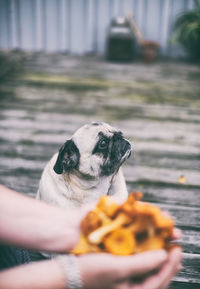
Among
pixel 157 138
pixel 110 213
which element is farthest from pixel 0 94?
pixel 110 213

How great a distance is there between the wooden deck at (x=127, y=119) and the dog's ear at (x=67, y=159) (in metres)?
0.79

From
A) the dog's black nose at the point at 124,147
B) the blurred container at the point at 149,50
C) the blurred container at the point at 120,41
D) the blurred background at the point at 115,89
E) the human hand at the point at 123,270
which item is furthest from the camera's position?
the blurred container at the point at 149,50

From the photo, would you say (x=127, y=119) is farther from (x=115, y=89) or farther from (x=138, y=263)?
(x=138, y=263)

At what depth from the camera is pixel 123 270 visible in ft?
3.28

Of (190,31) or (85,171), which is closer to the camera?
(85,171)

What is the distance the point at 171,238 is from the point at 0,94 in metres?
4.21

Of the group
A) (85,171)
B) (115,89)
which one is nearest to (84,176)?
(85,171)

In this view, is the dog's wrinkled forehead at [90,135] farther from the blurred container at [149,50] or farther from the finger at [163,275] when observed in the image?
the blurred container at [149,50]

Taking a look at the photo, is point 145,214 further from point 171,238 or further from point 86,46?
point 86,46

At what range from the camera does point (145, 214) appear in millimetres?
1055

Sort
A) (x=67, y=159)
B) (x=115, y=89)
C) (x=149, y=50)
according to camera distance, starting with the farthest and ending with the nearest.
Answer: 1. (x=149, y=50)
2. (x=115, y=89)
3. (x=67, y=159)

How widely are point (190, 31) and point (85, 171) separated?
5.04 meters

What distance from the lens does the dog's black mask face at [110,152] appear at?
6.97 feet

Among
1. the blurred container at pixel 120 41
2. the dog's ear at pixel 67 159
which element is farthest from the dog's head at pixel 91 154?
the blurred container at pixel 120 41
